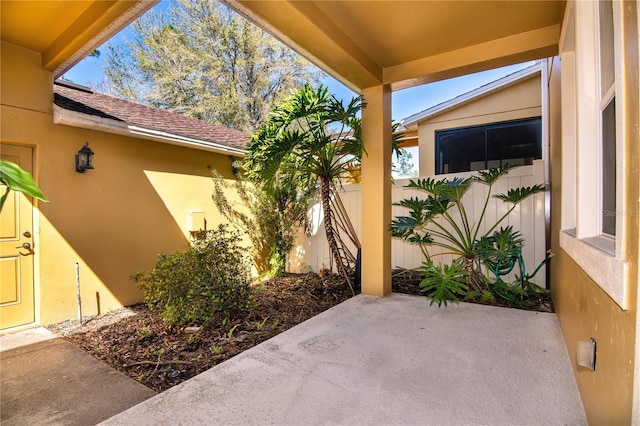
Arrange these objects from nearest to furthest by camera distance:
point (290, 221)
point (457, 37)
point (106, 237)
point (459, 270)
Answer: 1. point (457, 37)
2. point (459, 270)
3. point (106, 237)
4. point (290, 221)

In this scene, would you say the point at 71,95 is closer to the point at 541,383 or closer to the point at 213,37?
the point at 541,383

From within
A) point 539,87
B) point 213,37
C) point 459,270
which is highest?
point 213,37

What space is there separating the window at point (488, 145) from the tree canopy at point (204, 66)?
889cm

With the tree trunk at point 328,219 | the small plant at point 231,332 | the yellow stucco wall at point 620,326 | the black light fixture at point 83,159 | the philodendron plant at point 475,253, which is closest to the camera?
the yellow stucco wall at point 620,326

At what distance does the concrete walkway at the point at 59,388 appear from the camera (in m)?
2.10

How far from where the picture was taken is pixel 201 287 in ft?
11.4

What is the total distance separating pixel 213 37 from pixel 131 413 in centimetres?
1541

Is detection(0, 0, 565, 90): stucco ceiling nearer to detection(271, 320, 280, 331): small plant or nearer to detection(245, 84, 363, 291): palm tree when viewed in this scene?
detection(245, 84, 363, 291): palm tree

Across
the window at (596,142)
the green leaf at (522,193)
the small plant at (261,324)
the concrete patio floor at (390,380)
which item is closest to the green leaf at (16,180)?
the concrete patio floor at (390,380)

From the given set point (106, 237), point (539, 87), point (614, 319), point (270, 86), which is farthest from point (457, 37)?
point (270, 86)

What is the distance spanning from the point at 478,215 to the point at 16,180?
5008 mm

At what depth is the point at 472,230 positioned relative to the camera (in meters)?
4.79

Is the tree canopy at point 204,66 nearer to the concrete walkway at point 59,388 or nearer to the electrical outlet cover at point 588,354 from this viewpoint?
the concrete walkway at point 59,388

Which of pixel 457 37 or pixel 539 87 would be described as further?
pixel 539 87
